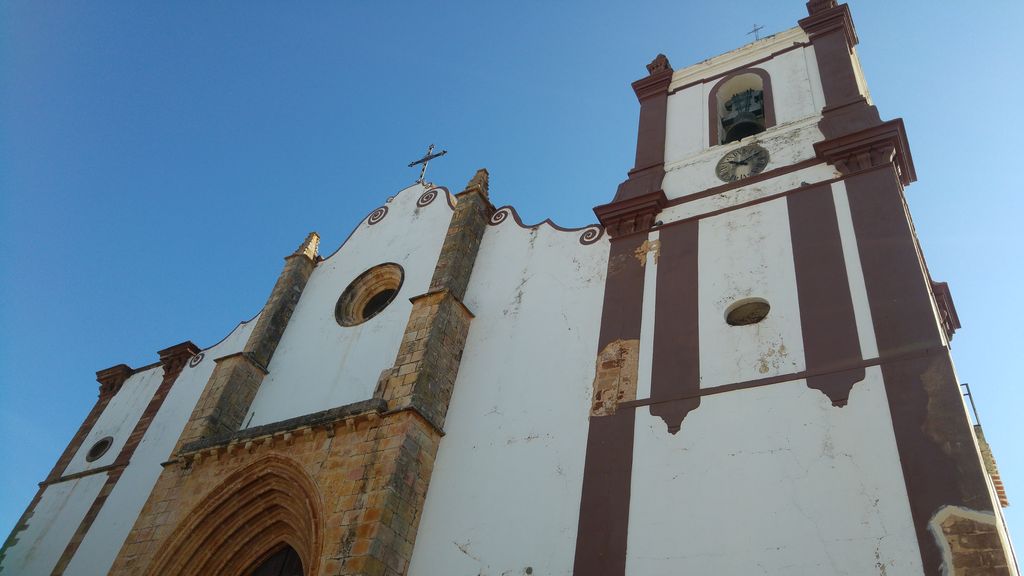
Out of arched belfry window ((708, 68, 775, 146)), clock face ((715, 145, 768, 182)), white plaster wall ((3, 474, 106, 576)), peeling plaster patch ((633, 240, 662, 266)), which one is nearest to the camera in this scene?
peeling plaster patch ((633, 240, 662, 266))

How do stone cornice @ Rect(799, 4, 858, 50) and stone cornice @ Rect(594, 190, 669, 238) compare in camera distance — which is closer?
stone cornice @ Rect(594, 190, 669, 238)

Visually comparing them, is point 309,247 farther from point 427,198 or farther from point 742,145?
point 742,145

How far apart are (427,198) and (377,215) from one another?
1.35 meters

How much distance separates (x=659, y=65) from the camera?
14.5 meters

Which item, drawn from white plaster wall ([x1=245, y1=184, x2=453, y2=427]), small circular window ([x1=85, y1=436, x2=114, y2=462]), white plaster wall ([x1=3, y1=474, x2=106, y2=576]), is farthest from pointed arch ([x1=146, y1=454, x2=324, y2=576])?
small circular window ([x1=85, y1=436, x2=114, y2=462])

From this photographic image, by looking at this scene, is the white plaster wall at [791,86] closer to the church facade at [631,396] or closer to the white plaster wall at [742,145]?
the church facade at [631,396]

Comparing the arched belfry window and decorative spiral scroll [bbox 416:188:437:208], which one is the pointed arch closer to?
decorative spiral scroll [bbox 416:188:437:208]

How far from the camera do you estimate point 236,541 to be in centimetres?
1081

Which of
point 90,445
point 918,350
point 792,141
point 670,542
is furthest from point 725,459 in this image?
point 90,445

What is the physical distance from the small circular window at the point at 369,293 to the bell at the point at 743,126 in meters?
6.16

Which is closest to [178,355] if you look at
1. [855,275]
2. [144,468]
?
[144,468]

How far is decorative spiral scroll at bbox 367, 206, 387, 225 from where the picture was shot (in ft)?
50.4

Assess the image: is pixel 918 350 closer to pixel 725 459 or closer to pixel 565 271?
pixel 725 459

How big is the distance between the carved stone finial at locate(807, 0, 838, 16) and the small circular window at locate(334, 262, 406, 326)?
858cm
